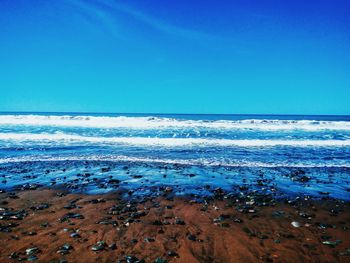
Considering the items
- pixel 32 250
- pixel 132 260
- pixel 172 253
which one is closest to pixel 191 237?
pixel 172 253

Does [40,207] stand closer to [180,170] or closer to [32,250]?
[32,250]

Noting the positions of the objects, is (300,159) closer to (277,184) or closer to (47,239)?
(277,184)

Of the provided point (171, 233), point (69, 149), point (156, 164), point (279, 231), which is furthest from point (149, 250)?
point (69, 149)

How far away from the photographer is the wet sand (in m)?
4.45

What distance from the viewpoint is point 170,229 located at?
213 inches

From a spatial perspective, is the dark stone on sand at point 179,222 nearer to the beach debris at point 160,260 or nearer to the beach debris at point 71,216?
the beach debris at point 160,260

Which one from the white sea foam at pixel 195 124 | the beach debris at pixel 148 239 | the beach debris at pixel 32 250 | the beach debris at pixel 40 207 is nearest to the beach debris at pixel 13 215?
the beach debris at pixel 40 207

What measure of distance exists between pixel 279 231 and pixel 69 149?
1328cm

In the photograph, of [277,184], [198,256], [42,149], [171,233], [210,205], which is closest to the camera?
[198,256]

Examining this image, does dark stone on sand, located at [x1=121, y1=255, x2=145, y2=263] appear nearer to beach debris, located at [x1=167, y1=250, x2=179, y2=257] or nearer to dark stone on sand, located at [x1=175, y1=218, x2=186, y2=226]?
beach debris, located at [x1=167, y1=250, x2=179, y2=257]

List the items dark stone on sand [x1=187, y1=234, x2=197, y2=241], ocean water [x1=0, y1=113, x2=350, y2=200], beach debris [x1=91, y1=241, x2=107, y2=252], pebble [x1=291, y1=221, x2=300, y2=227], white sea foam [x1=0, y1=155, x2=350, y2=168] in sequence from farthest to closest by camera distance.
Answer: white sea foam [x1=0, y1=155, x2=350, y2=168] → ocean water [x1=0, y1=113, x2=350, y2=200] → pebble [x1=291, y1=221, x2=300, y2=227] → dark stone on sand [x1=187, y1=234, x2=197, y2=241] → beach debris [x1=91, y1=241, x2=107, y2=252]

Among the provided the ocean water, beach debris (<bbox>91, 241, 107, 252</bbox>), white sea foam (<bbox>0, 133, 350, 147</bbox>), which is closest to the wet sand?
beach debris (<bbox>91, 241, 107, 252</bbox>)

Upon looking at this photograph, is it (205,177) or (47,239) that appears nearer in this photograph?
(47,239)

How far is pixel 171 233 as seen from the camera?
522cm
